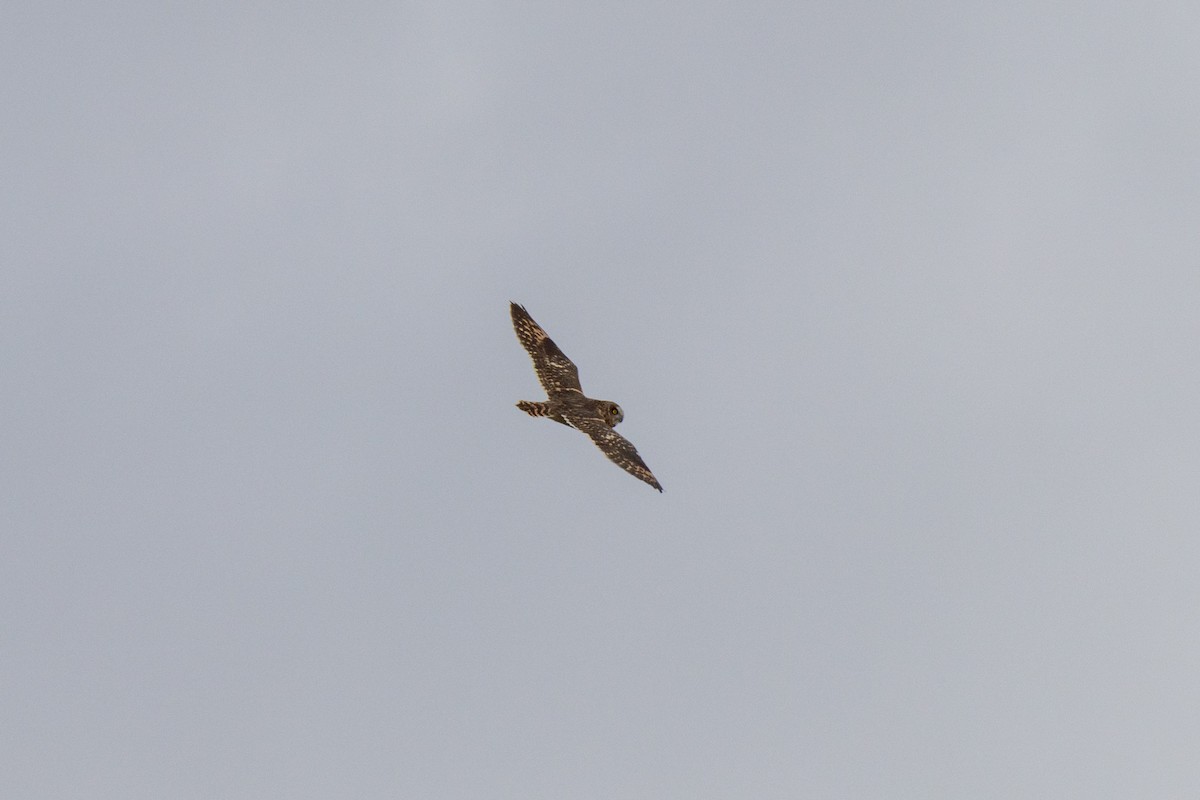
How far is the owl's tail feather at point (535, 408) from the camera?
61.5 m

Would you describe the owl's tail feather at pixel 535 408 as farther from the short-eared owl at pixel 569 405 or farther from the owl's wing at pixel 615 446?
the owl's wing at pixel 615 446

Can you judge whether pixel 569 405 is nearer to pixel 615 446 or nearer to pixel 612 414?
pixel 612 414

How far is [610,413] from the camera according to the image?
6256cm

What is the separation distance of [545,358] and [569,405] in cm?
452

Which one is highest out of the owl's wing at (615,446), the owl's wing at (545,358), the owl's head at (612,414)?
the owl's wing at (545,358)

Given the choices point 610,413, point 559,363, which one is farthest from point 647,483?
point 559,363

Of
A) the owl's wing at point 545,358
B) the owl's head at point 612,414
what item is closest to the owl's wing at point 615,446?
the owl's head at point 612,414

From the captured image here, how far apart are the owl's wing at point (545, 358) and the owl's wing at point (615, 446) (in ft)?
12.4

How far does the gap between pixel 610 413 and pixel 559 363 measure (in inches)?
189

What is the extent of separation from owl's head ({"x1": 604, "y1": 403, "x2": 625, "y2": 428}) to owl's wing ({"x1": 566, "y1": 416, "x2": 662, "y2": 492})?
92 cm

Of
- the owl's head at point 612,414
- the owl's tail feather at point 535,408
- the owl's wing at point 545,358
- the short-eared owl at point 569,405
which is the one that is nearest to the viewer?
the short-eared owl at point 569,405

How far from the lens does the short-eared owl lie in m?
58.5

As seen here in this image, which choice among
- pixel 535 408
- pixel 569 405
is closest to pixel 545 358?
pixel 569 405

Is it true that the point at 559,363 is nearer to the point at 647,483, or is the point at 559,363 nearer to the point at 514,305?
the point at 514,305
